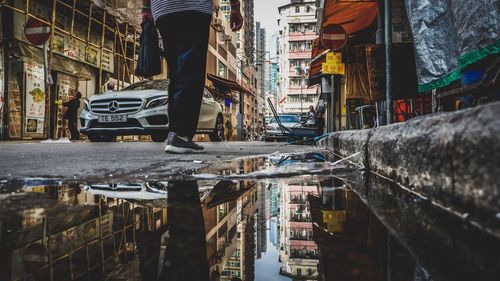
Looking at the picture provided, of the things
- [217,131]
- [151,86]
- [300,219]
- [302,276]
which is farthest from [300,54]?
[302,276]

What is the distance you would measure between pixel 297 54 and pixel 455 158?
175 ft

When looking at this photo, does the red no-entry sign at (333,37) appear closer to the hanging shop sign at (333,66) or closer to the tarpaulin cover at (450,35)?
the hanging shop sign at (333,66)

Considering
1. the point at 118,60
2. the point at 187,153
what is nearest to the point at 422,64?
the point at 187,153

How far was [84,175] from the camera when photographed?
1561mm

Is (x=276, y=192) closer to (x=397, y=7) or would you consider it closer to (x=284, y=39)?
(x=397, y=7)

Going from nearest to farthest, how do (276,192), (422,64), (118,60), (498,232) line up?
(498,232)
(276,192)
(422,64)
(118,60)

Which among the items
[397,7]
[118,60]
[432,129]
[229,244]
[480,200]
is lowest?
[229,244]

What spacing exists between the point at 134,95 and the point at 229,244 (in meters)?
6.26

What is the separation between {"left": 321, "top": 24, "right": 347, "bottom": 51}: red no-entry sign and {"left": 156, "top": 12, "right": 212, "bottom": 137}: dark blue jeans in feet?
14.1

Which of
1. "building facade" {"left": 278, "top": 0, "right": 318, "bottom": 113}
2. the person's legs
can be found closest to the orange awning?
the person's legs

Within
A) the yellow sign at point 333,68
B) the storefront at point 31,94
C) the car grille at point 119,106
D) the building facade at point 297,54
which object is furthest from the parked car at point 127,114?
the building facade at point 297,54

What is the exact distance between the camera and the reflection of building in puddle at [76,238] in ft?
1.80

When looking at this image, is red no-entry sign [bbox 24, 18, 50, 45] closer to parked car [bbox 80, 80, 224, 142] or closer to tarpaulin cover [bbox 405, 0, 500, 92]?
parked car [bbox 80, 80, 224, 142]

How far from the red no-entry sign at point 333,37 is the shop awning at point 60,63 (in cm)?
824
